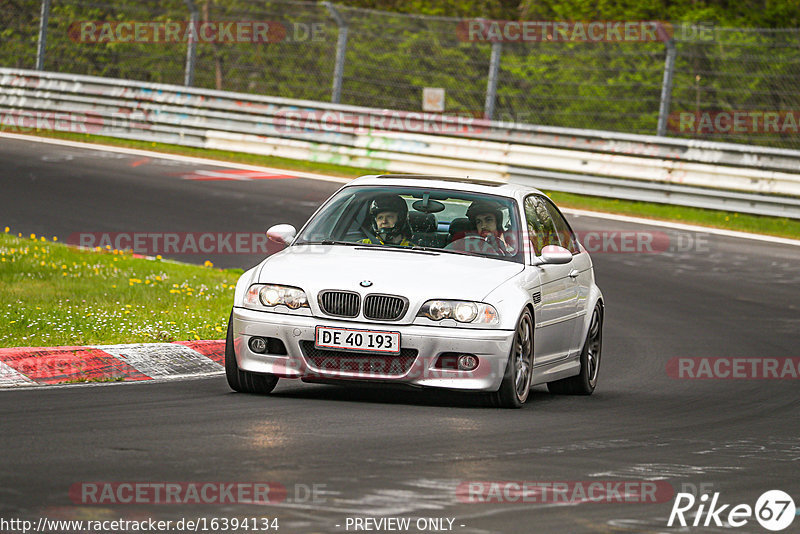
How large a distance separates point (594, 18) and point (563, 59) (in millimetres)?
9598

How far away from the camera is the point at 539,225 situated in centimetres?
1012

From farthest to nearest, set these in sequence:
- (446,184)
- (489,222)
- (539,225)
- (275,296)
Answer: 1. (539,225)
2. (446,184)
3. (489,222)
4. (275,296)

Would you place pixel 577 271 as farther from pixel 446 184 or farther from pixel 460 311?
pixel 460 311

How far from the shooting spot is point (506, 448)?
7.24 m

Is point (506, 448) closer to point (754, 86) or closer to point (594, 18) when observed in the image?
point (754, 86)

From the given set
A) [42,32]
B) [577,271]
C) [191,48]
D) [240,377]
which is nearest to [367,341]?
[240,377]

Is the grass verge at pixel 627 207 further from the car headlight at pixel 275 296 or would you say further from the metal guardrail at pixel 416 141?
the car headlight at pixel 275 296

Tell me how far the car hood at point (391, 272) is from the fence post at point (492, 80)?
48.3 ft

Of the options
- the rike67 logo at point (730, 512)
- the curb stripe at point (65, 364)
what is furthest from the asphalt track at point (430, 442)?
the curb stripe at point (65, 364)

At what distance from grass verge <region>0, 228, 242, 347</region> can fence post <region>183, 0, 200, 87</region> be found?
35.5 feet

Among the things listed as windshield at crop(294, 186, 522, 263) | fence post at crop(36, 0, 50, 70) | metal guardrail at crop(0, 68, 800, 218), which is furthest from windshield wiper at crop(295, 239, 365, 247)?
fence post at crop(36, 0, 50, 70)

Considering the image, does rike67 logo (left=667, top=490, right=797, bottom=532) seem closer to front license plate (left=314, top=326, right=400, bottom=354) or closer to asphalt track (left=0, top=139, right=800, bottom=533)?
asphalt track (left=0, top=139, right=800, bottom=533)

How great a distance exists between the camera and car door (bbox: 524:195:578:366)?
9.32 m

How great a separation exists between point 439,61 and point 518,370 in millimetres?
16154
